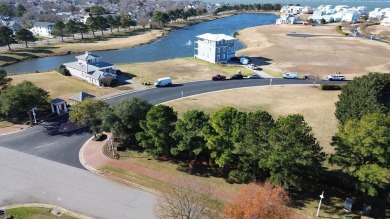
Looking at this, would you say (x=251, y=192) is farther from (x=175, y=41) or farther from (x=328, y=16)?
(x=328, y=16)

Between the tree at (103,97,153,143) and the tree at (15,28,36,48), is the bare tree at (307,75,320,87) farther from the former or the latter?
the tree at (15,28,36,48)

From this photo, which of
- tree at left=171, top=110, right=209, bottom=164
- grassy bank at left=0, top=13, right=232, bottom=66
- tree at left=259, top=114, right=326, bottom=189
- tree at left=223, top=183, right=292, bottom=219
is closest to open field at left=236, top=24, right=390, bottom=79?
grassy bank at left=0, top=13, right=232, bottom=66

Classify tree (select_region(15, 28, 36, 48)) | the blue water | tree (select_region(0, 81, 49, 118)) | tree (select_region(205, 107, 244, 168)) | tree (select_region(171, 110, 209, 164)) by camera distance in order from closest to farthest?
tree (select_region(205, 107, 244, 168)), tree (select_region(171, 110, 209, 164)), tree (select_region(0, 81, 49, 118)), the blue water, tree (select_region(15, 28, 36, 48))

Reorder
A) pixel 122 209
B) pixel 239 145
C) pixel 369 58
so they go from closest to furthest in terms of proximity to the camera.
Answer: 1. pixel 122 209
2. pixel 239 145
3. pixel 369 58

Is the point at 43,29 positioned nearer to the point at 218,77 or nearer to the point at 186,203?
the point at 218,77

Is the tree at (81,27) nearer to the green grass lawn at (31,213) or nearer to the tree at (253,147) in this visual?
the green grass lawn at (31,213)

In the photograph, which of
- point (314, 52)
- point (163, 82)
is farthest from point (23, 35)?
point (314, 52)

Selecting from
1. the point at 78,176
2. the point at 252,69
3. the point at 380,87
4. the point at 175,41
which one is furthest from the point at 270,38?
the point at 78,176
